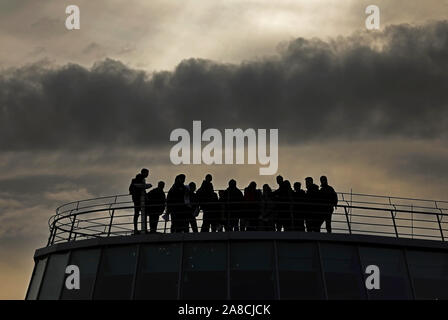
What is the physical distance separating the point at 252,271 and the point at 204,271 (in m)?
1.37

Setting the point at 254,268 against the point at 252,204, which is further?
the point at 252,204

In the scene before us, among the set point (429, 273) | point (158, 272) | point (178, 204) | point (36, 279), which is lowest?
point (158, 272)

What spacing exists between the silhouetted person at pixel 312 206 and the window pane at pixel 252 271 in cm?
164

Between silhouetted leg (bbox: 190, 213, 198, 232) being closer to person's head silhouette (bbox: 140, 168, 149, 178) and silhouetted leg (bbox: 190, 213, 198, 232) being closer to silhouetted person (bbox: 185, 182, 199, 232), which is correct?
silhouetted person (bbox: 185, 182, 199, 232)

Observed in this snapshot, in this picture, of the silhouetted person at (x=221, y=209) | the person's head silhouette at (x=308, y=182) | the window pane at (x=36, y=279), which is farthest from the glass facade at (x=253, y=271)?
the person's head silhouette at (x=308, y=182)

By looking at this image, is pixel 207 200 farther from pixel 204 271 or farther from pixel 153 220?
pixel 204 271

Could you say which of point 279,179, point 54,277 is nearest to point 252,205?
point 279,179

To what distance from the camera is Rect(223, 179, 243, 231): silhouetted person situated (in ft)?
70.1

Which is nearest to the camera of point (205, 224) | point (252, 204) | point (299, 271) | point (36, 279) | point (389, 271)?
point (299, 271)

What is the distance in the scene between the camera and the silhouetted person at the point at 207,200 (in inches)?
847

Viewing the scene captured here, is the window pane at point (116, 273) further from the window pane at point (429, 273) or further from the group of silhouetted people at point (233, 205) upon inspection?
the window pane at point (429, 273)

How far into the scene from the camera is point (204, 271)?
796 inches

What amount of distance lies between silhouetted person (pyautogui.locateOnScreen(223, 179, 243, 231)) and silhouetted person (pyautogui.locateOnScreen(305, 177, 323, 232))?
206 cm

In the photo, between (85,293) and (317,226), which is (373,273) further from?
(85,293)
